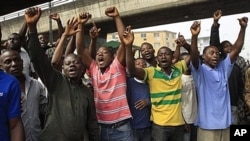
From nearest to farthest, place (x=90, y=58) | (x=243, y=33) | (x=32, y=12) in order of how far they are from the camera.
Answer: (x=32, y=12), (x=90, y=58), (x=243, y=33)

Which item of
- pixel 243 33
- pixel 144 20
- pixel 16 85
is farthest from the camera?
pixel 144 20

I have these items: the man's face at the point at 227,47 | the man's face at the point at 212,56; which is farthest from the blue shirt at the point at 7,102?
the man's face at the point at 227,47

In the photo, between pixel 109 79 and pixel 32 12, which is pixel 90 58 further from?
pixel 32 12

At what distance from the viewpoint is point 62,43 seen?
3535 mm

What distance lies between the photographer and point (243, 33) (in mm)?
4727

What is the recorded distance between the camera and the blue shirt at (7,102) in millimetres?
2260

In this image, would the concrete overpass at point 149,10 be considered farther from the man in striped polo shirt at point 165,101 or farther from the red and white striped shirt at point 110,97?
the red and white striped shirt at point 110,97

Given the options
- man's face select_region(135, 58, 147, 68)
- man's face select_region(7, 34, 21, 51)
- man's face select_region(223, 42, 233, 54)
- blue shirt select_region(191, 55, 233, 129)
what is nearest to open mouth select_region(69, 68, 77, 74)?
man's face select_region(7, 34, 21, 51)

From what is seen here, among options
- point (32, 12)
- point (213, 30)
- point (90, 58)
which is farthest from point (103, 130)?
point (213, 30)

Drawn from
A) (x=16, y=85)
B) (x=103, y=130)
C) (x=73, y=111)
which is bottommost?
(x=103, y=130)

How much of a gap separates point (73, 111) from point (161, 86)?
1430mm

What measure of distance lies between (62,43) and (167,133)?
5.71ft

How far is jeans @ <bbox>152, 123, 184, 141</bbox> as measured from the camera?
4309 mm

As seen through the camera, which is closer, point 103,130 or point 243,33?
point 103,130
